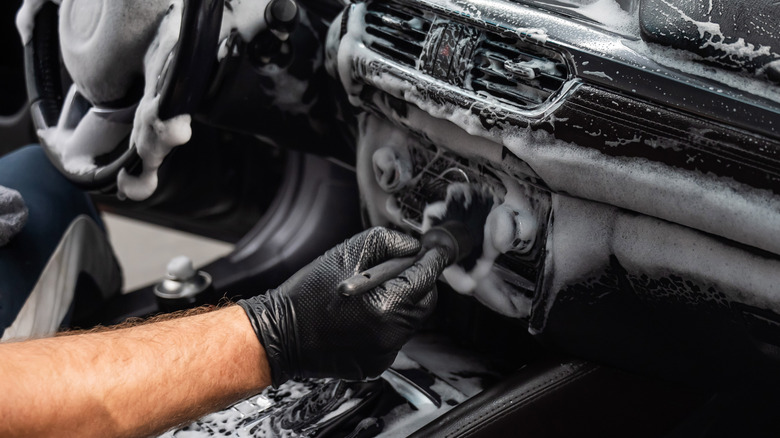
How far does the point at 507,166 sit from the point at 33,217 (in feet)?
2.43

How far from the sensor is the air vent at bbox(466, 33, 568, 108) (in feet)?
2.61

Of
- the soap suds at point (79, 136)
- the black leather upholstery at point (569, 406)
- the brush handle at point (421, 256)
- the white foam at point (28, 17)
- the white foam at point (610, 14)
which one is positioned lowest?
the black leather upholstery at point (569, 406)

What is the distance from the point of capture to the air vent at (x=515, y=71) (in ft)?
2.61

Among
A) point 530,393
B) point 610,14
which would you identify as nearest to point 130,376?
point 530,393

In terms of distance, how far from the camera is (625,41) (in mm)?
769

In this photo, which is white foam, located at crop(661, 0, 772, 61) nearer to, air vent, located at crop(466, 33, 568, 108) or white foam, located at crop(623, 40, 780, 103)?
white foam, located at crop(623, 40, 780, 103)

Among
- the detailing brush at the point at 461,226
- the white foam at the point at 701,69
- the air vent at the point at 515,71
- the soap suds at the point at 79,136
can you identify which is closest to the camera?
the white foam at the point at 701,69

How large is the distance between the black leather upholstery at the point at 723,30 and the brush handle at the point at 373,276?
346mm

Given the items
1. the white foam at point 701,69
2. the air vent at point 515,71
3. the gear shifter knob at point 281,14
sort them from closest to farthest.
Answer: the white foam at point 701,69, the air vent at point 515,71, the gear shifter knob at point 281,14

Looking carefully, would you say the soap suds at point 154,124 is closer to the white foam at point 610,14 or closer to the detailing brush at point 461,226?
the detailing brush at point 461,226

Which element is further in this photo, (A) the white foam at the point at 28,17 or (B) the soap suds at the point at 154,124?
(A) the white foam at the point at 28,17

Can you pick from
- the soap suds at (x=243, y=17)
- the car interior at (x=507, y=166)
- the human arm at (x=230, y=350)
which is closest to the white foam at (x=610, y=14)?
the car interior at (x=507, y=166)

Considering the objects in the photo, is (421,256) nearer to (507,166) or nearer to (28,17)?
(507,166)

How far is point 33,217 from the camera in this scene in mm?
1165
